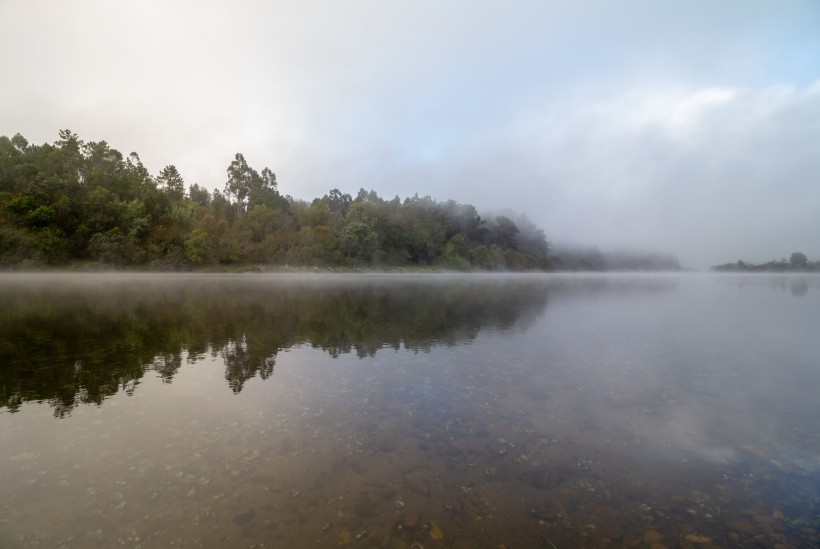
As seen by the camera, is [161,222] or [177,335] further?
[161,222]

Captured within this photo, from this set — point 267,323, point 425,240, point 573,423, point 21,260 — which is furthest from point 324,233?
point 573,423

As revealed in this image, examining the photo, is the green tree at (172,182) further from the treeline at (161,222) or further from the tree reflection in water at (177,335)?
the tree reflection in water at (177,335)

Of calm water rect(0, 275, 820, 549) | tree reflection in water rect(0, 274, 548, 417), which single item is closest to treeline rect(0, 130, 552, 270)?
tree reflection in water rect(0, 274, 548, 417)

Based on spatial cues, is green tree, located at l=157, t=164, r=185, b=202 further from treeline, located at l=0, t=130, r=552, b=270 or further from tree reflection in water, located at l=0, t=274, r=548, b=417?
tree reflection in water, located at l=0, t=274, r=548, b=417

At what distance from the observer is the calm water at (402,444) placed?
6039 mm

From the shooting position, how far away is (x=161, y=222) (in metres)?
97.1

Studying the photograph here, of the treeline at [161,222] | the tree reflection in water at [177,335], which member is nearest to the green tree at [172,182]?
the treeline at [161,222]

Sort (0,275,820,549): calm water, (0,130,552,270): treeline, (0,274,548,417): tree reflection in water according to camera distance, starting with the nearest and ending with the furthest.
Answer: (0,275,820,549): calm water < (0,274,548,417): tree reflection in water < (0,130,552,270): treeline

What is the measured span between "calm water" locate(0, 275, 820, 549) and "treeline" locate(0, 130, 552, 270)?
79448 millimetres

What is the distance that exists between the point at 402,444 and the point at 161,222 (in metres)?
110

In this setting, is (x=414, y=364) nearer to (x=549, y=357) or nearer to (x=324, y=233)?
(x=549, y=357)

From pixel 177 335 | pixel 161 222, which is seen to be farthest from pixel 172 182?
pixel 177 335

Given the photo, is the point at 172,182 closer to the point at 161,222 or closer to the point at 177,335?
the point at 161,222

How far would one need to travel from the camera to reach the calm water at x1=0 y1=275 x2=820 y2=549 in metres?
6.04
